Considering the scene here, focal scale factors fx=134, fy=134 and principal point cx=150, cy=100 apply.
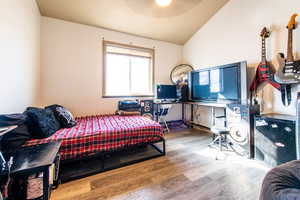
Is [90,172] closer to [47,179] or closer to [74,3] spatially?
[47,179]

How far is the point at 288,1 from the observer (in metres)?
2.09

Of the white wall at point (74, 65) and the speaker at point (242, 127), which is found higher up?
the white wall at point (74, 65)

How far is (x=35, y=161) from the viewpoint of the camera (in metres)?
1.14

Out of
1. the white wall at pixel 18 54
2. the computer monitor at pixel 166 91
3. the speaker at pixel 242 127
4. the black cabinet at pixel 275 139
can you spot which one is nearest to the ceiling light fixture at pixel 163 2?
the computer monitor at pixel 166 91

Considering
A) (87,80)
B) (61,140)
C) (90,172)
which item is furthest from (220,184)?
(87,80)

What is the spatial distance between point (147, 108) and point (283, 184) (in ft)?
9.92

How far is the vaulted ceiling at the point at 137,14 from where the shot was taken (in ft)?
8.52

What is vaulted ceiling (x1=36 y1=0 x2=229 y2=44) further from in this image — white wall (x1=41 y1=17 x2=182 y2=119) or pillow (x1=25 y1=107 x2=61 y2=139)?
pillow (x1=25 y1=107 x2=61 y2=139)

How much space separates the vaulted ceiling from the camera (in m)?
2.60

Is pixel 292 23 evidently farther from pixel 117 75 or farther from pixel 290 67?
pixel 117 75

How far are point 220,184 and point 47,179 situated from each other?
1770 mm

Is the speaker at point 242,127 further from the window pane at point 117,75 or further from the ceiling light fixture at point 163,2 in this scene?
the window pane at point 117,75

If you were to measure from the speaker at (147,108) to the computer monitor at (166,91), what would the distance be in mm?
311

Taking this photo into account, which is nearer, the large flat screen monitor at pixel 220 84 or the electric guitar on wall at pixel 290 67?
the electric guitar on wall at pixel 290 67
